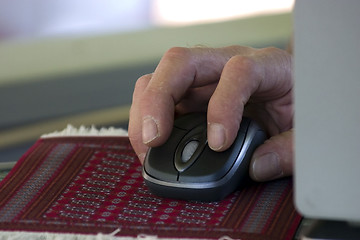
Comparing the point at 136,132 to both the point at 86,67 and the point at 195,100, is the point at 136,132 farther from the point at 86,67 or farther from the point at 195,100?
the point at 86,67

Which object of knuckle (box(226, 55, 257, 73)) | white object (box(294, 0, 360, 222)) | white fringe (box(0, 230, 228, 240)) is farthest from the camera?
knuckle (box(226, 55, 257, 73))

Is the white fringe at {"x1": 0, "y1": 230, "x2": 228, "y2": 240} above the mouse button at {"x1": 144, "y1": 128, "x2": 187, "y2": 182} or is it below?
below

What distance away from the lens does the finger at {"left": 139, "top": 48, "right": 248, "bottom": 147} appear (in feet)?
2.08

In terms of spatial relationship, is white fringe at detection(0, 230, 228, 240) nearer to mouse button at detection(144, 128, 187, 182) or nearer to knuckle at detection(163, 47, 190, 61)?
mouse button at detection(144, 128, 187, 182)

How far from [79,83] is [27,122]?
0.49ft

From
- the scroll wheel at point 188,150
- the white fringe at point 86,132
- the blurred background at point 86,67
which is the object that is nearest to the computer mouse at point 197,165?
the scroll wheel at point 188,150

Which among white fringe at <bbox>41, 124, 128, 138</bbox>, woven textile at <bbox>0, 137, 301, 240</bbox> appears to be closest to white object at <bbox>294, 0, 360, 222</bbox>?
woven textile at <bbox>0, 137, 301, 240</bbox>

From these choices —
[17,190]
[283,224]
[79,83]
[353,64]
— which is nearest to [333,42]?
[353,64]

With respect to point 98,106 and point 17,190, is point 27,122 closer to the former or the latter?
point 98,106

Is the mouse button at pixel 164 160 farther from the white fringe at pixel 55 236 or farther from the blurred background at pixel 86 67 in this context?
the blurred background at pixel 86 67

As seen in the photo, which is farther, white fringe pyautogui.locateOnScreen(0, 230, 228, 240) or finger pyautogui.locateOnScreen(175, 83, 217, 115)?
finger pyautogui.locateOnScreen(175, 83, 217, 115)

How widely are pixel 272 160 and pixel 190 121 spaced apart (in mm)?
84

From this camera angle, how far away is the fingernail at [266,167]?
0.63m

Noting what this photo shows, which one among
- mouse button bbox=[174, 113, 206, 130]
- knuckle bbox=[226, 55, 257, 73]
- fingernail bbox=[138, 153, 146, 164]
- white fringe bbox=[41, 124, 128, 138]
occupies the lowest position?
white fringe bbox=[41, 124, 128, 138]
